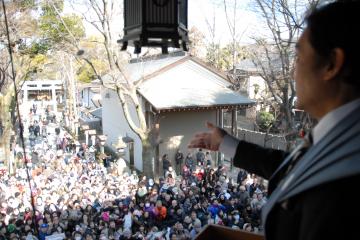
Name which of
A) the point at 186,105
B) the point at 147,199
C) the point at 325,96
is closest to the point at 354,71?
the point at 325,96

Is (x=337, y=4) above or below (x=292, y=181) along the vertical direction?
above

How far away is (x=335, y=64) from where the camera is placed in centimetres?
92

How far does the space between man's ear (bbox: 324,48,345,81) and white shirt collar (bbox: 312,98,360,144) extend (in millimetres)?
78

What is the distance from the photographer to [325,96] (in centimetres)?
96

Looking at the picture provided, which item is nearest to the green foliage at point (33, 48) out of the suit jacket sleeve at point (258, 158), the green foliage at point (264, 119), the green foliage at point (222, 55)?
the green foliage at point (222, 55)

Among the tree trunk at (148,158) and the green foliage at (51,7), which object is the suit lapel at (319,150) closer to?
the tree trunk at (148,158)

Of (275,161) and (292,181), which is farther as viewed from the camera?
(275,161)

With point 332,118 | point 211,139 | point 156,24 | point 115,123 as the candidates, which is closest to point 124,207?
point 156,24

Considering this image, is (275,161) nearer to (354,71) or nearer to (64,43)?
(354,71)

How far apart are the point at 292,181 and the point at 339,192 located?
0.13 metres

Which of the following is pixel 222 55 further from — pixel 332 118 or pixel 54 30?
pixel 332 118

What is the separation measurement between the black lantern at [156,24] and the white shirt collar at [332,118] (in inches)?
95.8

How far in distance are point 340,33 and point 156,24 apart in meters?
2.49

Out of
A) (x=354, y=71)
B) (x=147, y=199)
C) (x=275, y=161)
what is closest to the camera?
(x=354, y=71)
